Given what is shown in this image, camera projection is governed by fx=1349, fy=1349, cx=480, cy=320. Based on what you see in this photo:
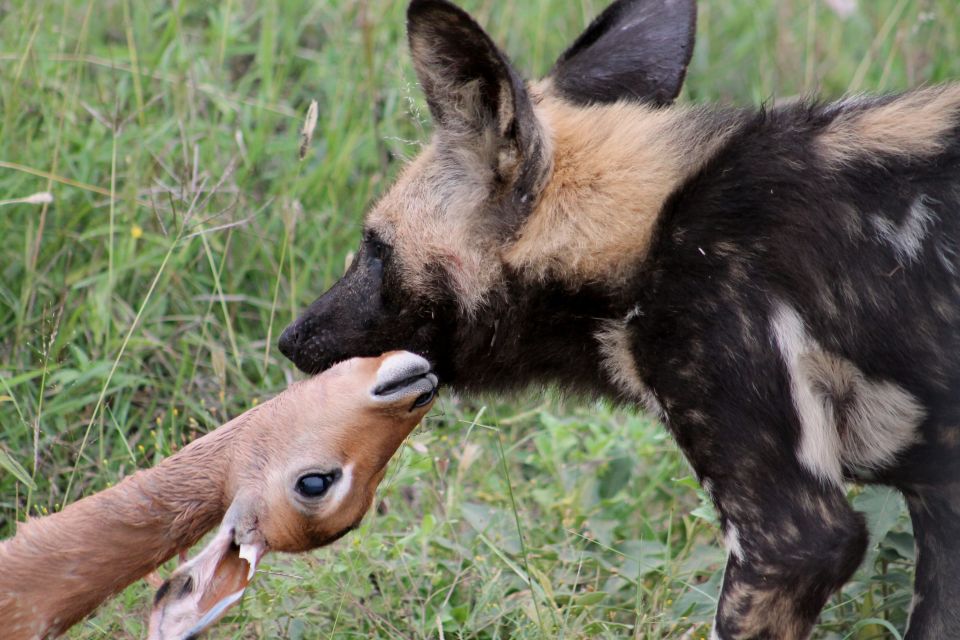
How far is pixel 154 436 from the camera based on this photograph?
152 inches

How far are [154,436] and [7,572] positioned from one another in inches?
38.9

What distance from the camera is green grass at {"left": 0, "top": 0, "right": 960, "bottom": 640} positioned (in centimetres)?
355

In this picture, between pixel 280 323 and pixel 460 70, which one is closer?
pixel 460 70

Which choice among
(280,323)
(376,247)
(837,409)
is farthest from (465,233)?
(280,323)

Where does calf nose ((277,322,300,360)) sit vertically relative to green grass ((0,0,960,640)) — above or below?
above

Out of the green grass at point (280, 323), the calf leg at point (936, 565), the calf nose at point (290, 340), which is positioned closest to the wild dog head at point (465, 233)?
the calf nose at point (290, 340)

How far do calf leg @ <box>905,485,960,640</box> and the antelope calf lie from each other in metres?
1.24

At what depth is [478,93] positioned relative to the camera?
3.25 m

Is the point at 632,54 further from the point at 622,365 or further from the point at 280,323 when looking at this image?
the point at 280,323

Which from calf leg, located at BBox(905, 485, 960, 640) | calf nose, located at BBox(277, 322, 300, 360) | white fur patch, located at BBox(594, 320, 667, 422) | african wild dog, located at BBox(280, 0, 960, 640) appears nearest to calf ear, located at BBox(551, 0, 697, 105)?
african wild dog, located at BBox(280, 0, 960, 640)

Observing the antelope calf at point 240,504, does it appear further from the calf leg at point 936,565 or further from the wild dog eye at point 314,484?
the calf leg at point 936,565

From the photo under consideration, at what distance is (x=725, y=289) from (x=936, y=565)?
0.91 meters

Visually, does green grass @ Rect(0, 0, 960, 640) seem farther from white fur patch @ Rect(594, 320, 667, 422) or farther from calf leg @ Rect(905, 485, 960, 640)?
white fur patch @ Rect(594, 320, 667, 422)

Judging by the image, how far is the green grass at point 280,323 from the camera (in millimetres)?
3555
